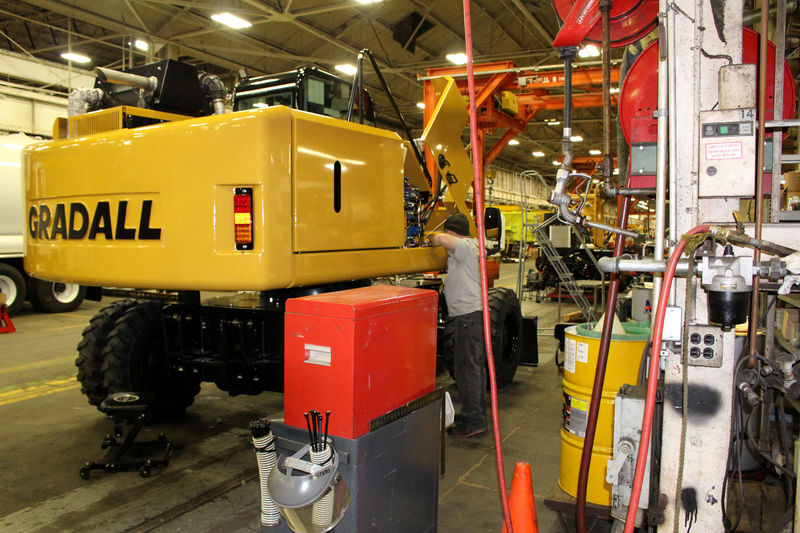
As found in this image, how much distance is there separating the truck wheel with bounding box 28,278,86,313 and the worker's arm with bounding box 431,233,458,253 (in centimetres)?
891

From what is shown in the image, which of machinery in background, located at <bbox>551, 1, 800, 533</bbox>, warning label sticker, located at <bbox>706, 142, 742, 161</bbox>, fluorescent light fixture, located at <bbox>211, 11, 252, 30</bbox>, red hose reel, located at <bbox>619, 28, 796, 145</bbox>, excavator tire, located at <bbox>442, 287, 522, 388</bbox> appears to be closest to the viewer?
machinery in background, located at <bbox>551, 1, 800, 533</bbox>

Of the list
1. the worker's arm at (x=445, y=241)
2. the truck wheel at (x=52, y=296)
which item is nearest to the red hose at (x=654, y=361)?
the worker's arm at (x=445, y=241)

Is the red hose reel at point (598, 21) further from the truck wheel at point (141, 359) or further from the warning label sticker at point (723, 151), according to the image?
the truck wheel at point (141, 359)

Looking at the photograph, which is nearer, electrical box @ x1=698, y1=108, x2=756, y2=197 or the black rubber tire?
electrical box @ x1=698, y1=108, x2=756, y2=197

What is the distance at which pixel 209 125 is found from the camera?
3.25 meters

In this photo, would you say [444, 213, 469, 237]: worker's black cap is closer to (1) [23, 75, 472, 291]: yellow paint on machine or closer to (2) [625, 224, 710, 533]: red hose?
(1) [23, 75, 472, 291]: yellow paint on machine

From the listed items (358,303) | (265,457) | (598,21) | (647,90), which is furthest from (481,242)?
(265,457)

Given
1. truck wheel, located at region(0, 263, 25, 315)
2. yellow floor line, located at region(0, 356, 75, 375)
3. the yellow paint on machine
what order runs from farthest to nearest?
truck wheel, located at region(0, 263, 25, 315) < yellow floor line, located at region(0, 356, 75, 375) < the yellow paint on machine

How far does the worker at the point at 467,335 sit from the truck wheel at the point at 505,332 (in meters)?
0.83

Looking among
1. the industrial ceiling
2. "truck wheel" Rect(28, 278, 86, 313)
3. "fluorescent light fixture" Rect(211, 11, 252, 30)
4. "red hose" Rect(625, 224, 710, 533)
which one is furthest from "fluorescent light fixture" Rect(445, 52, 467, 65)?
"red hose" Rect(625, 224, 710, 533)

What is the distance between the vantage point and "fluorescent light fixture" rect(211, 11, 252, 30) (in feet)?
39.6

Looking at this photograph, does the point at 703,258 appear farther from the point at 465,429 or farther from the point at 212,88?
the point at 212,88

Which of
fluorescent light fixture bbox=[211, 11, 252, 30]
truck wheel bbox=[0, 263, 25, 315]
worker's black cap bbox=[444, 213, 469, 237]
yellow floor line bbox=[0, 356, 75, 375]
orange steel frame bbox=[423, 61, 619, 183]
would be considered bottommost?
yellow floor line bbox=[0, 356, 75, 375]

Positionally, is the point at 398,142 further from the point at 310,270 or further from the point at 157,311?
the point at 157,311
